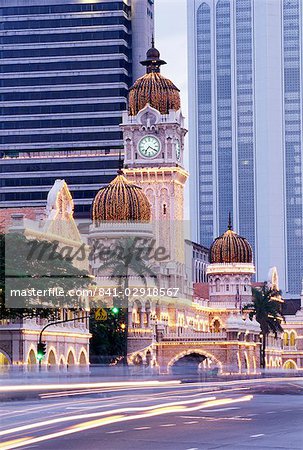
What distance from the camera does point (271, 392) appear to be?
2549 inches

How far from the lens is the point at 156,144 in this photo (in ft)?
570

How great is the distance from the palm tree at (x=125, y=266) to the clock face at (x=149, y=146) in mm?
24173

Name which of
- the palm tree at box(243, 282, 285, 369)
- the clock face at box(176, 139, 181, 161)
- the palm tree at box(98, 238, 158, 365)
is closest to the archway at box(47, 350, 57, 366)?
the palm tree at box(98, 238, 158, 365)

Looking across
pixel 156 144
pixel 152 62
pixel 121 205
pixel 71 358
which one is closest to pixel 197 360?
pixel 121 205

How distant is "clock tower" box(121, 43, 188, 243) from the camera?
172 m

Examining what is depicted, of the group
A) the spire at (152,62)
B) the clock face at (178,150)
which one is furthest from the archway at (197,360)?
the spire at (152,62)

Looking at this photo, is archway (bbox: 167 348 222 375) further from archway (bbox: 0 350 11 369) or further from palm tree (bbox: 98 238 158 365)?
archway (bbox: 0 350 11 369)

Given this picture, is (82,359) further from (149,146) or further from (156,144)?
(156,144)

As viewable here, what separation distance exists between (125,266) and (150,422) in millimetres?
98421

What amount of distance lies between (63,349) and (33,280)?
71.5 feet

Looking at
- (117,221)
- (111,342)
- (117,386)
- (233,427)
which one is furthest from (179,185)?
(233,427)

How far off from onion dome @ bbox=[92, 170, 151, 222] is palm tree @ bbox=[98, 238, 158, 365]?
22.7 ft

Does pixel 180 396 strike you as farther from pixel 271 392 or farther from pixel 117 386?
pixel 117 386

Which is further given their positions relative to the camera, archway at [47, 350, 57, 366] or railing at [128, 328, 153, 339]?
railing at [128, 328, 153, 339]
